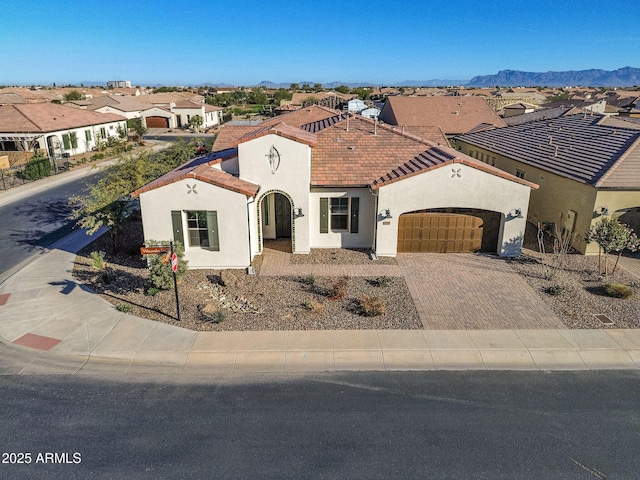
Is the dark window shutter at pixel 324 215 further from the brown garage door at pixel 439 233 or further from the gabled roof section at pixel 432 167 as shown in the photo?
the brown garage door at pixel 439 233

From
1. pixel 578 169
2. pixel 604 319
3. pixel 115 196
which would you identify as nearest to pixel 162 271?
pixel 115 196

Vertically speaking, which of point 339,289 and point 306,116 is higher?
point 306,116

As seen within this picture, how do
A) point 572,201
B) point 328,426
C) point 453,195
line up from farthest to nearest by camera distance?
point 572,201, point 453,195, point 328,426

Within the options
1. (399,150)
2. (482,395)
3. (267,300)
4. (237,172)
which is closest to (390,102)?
(399,150)

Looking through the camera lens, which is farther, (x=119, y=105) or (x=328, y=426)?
(x=119, y=105)

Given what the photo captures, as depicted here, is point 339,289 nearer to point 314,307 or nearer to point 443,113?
point 314,307

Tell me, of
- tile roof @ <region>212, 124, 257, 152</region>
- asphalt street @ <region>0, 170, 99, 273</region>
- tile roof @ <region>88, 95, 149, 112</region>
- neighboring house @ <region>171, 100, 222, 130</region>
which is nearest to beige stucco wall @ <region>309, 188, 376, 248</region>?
tile roof @ <region>212, 124, 257, 152</region>

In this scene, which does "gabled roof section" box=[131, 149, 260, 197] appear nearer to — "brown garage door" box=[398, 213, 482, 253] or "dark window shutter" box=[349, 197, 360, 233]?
"dark window shutter" box=[349, 197, 360, 233]
